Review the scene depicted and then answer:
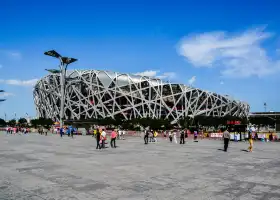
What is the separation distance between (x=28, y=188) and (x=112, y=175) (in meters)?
2.84

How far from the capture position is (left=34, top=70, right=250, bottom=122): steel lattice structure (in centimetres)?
8612

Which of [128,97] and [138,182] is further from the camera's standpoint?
[128,97]

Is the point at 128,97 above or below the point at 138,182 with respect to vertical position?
above

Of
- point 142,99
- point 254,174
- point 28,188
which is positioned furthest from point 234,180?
point 142,99

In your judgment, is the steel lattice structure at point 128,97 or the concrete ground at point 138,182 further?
the steel lattice structure at point 128,97

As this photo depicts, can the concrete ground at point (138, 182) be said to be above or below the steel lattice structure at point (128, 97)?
below

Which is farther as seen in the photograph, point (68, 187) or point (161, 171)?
point (161, 171)

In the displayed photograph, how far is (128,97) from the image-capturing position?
286ft

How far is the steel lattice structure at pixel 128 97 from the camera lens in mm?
86125

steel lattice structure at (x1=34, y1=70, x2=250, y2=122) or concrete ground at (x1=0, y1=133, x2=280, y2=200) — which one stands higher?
steel lattice structure at (x1=34, y1=70, x2=250, y2=122)

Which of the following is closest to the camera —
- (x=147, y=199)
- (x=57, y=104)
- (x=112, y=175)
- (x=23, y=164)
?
(x=147, y=199)

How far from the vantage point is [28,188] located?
7273 mm

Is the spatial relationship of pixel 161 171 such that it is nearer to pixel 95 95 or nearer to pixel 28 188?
pixel 28 188

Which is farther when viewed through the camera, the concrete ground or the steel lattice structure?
the steel lattice structure
